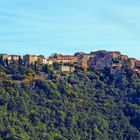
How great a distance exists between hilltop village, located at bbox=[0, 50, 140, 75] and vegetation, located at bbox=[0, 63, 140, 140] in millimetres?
3157

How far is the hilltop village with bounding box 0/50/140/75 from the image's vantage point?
290 feet

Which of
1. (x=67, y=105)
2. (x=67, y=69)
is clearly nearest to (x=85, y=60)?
(x=67, y=69)

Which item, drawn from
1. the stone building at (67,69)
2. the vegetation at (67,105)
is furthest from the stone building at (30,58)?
the vegetation at (67,105)

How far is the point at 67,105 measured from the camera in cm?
7500

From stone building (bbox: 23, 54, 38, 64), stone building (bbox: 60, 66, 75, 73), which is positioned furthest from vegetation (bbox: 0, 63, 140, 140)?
stone building (bbox: 23, 54, 38, 64)

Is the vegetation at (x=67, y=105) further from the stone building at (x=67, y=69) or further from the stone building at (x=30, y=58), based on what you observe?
the stone building at (x=30, y=58)

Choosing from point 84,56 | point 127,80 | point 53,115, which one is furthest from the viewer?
point 84,56

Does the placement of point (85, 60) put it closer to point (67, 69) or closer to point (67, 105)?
point (67, 69)

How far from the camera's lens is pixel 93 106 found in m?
77.2

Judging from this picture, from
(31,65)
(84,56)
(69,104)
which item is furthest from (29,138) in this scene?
(84,56)

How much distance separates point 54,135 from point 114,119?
330 inches

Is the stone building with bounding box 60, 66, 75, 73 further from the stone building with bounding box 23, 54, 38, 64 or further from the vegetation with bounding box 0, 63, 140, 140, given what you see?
the stone building with bounding box 23, 54, 38, 64

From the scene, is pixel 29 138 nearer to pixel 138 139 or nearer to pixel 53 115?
pixel 53 115

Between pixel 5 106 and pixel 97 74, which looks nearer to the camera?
pixel 5 106
